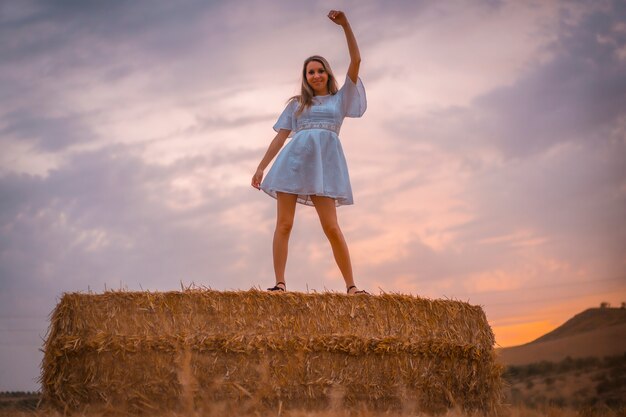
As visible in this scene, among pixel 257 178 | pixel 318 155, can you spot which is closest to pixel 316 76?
pixel 318 155

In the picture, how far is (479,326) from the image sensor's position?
557 cm

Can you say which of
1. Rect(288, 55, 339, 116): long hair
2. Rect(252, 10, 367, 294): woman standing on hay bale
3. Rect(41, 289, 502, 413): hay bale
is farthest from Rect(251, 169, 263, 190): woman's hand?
Rect(41, 289, 502, 413): hay bale

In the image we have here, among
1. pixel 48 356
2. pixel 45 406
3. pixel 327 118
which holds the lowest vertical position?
pixel 45 406

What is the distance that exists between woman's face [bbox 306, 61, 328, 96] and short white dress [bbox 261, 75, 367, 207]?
0.08m

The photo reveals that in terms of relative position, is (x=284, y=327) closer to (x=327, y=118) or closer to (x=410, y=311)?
(x=410, y=311)

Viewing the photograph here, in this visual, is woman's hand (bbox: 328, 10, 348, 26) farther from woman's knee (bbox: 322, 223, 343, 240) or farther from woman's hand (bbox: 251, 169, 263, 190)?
woman's knee (bbox: 322, 223, 343, 240)

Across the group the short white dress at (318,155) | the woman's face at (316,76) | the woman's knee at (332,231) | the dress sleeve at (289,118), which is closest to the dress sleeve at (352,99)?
the short white dress at (318,155)

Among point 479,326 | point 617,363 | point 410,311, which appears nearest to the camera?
point 410,311

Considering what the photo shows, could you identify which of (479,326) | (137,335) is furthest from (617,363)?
(137,335)

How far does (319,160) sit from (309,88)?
596 mm

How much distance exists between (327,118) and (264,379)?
2096mm

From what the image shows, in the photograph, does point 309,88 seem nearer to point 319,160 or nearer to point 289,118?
point 289,118

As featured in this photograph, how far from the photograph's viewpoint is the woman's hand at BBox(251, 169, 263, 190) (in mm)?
5863

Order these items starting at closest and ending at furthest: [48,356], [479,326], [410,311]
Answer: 1. [48,356]
2. [410,311]
3. [479,326]
